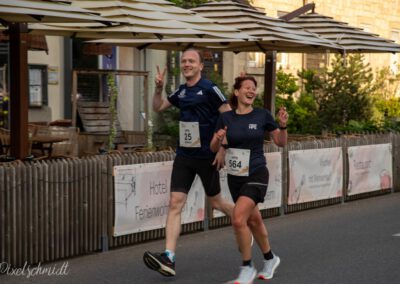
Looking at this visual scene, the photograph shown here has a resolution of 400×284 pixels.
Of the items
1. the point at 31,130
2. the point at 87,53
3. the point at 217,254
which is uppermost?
the point at 87,53

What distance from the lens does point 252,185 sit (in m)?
7.21

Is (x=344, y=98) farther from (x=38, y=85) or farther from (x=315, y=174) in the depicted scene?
(x=315, y=174)

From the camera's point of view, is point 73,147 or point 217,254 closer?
point 217,254

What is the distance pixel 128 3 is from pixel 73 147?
3.06 meters

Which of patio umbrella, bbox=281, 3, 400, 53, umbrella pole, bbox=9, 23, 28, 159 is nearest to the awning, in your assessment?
umbrella pole, bbox=9, 23, 28, 159

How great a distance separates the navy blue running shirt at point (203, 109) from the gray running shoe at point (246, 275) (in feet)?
3.77

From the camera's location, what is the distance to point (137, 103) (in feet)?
66.6

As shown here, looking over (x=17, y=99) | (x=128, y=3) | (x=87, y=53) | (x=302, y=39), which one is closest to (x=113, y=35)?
(x=128, y=3)

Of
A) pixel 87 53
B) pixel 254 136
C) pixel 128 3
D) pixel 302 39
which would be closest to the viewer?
pixel 254 136

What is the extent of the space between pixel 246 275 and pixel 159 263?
760 millimetres

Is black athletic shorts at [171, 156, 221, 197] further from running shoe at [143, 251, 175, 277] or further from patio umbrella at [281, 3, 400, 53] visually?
patio umbrella at [281, 3, 400, 53]

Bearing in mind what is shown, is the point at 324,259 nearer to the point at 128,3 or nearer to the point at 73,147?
the point at 128,3

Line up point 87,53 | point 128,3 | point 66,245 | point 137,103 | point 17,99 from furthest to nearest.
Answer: point 137,103 < point 87,53 < point 128,3 < point 17,99 < point 66,245

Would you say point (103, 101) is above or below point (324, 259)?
above
